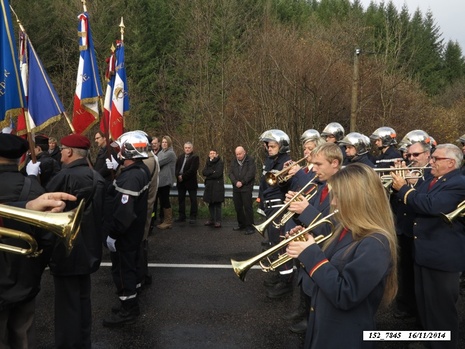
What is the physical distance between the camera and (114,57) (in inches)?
333

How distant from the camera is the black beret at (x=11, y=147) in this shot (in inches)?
135

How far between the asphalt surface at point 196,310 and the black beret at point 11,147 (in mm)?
2259

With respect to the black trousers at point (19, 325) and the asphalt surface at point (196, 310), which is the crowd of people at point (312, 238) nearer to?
the black trousers at point (19, 325)

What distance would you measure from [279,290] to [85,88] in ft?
14.3

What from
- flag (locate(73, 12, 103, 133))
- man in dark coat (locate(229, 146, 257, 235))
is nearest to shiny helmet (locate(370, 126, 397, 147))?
man in dark coat (locate(229, 146, 257, 235))

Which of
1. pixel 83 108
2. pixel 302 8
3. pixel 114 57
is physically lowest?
pixel 83 108

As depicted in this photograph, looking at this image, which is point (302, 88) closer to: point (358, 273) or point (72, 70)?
point (72, 70)

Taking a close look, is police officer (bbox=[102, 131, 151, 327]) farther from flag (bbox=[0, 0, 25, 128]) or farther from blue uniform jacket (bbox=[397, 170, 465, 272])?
blue uniform jacket (bbox=[397, 170, 465, 272])

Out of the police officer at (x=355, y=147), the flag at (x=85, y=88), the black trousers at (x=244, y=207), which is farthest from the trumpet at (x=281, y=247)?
the black trousers at (x=244, y=207)

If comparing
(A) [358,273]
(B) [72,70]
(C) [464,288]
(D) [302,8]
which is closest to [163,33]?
(B) [72,70]

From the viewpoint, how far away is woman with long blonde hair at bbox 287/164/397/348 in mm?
2482

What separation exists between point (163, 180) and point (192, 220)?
1237mm

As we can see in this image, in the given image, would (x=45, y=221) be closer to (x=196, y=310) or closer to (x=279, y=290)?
(x=196, y=310)

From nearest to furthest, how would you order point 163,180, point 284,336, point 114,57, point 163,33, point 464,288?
point 284,336 < point 464,288 < point 114,57 < point 163,180 < point 163,33
